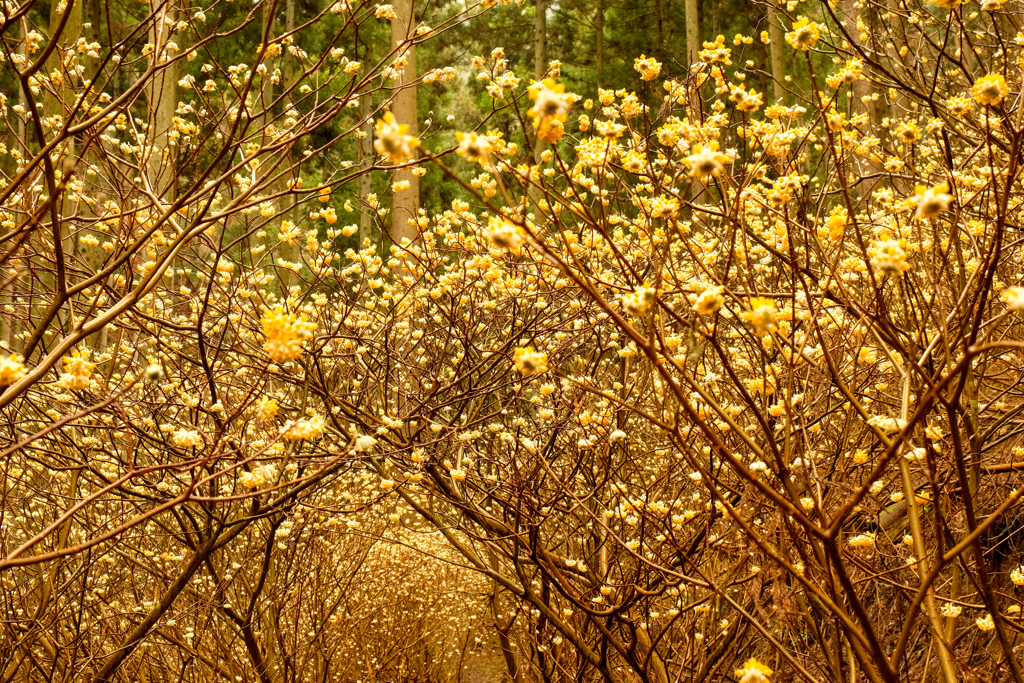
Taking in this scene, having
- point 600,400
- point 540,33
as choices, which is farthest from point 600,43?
point 600,400

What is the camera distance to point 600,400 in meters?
4.07

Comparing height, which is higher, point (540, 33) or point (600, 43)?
point (540, 33)

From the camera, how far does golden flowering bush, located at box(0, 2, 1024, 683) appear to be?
5.36ft

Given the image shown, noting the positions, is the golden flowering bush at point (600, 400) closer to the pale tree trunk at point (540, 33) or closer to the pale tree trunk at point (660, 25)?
the pale tree trunk at point (660, 25)

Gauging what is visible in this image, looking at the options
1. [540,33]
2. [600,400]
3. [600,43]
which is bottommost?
[600,400]

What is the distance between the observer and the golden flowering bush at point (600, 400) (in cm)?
163

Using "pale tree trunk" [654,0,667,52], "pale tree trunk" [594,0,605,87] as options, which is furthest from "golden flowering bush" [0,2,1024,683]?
"pale tree trunk" [594,0,605,87]

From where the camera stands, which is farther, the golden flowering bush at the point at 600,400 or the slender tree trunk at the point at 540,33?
the slender tree trunk at the point at 540,33

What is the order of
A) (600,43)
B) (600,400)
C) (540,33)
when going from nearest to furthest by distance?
1. (600,400)
2. (600,43)
3. (540,33)

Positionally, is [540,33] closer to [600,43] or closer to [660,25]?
[600,43]

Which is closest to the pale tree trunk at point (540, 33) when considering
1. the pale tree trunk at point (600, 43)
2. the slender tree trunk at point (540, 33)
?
the slender tree trunk at point (540, 33)

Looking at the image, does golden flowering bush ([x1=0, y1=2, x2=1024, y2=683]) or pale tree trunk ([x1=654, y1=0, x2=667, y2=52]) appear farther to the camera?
pale tree trunk ([x1=654, y1=0, x2=667, y2=52])

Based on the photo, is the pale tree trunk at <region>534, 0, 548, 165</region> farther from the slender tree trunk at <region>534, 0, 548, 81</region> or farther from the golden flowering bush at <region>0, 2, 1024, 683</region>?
the golden flowering bush at <region>0, 2, 1024, 683</region>

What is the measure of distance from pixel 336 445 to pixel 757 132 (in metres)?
2.53
